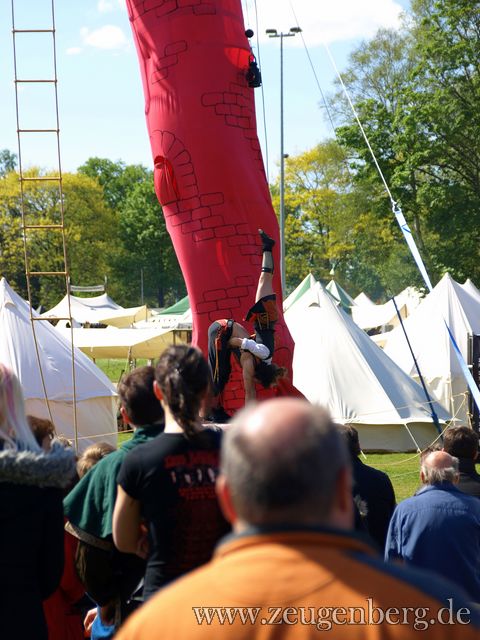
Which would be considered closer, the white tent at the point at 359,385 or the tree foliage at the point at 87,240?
the white tent at the point at 359,385

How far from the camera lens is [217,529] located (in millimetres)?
2828

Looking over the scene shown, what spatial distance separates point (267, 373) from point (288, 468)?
6.05m

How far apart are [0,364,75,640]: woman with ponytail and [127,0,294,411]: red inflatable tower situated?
500cm

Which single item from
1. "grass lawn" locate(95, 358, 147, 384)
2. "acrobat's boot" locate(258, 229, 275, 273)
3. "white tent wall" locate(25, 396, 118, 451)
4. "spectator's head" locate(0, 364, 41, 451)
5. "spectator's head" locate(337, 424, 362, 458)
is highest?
"acrobat's boot" locate(258, 229, 275, 273)

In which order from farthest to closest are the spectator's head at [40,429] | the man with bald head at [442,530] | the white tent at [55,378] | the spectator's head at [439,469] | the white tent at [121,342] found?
the white tent at [121,342] < the white tent at [55,378] < the spectator's head at [439,469] < the man with bald head at [442,530] < the spectator's head at [40,429]

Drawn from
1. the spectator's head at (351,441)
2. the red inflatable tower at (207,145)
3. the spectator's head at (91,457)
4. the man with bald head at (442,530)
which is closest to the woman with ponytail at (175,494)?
the spectator's head at (91,457)

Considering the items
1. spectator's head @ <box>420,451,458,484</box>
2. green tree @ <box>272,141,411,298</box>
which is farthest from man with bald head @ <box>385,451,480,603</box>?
green tree @ <box>272,141,411,298</box>

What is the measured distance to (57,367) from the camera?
13.1 meters

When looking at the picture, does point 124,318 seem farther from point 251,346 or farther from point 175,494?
point 175,494

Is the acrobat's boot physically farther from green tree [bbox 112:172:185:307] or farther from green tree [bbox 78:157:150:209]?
green tree [bbox 78:157:150:209]

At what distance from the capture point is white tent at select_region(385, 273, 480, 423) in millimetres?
15703

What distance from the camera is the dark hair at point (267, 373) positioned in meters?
7.50

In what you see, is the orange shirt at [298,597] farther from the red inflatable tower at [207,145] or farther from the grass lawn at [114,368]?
the grass lawn at [114,368]

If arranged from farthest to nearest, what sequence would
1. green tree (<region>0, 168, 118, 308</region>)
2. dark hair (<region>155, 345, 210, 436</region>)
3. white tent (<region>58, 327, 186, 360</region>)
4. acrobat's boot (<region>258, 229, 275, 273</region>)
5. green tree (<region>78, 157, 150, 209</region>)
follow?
green tree (<region>78, 157, 150, 209</region>) → green tree (<region>0, 168, 118, 308</region>) → white tent (<region>58, 327, 186, 360</region>) → acrobat's boot (<region>258, 229, 275, 273</region>) → dark hair (<region>155, 345, 210, 436</region>)
